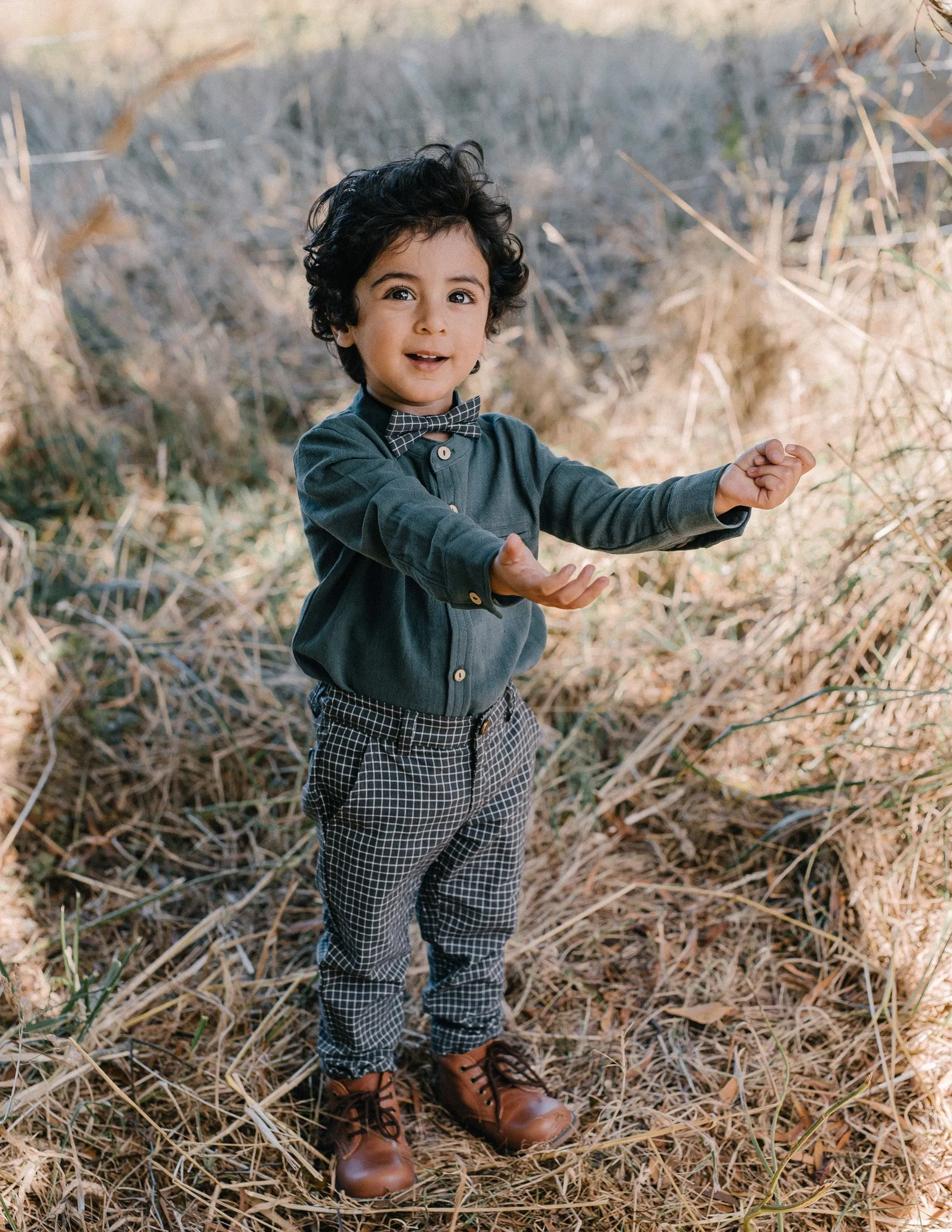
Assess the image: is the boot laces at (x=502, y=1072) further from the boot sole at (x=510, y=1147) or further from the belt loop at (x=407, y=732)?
the belt loop at (x=407, y=732)

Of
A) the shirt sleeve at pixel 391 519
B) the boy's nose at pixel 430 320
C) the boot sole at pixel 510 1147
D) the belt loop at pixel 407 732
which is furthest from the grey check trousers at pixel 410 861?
the boy's nose at pixel 430 320

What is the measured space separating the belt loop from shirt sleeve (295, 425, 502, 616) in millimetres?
274

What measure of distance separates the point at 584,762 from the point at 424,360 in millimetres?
1251

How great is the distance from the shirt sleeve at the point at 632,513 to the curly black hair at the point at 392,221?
0.98 feet

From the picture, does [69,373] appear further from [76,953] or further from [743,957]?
[743,957]

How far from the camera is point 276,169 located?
4.93 meters

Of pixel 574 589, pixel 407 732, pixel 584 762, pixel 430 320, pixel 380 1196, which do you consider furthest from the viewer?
pixel 584 762

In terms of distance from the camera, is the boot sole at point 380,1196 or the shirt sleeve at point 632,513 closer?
the shirt sleeve at point 632,513

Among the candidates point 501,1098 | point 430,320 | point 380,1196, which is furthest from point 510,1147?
point 430,320

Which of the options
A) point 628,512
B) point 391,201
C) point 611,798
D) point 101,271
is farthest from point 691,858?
point 101,271

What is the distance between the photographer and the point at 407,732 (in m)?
1.45

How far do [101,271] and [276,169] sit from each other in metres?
1.12

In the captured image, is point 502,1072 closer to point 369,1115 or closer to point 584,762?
point 369,1115

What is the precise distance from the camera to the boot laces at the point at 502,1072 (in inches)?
67.5
